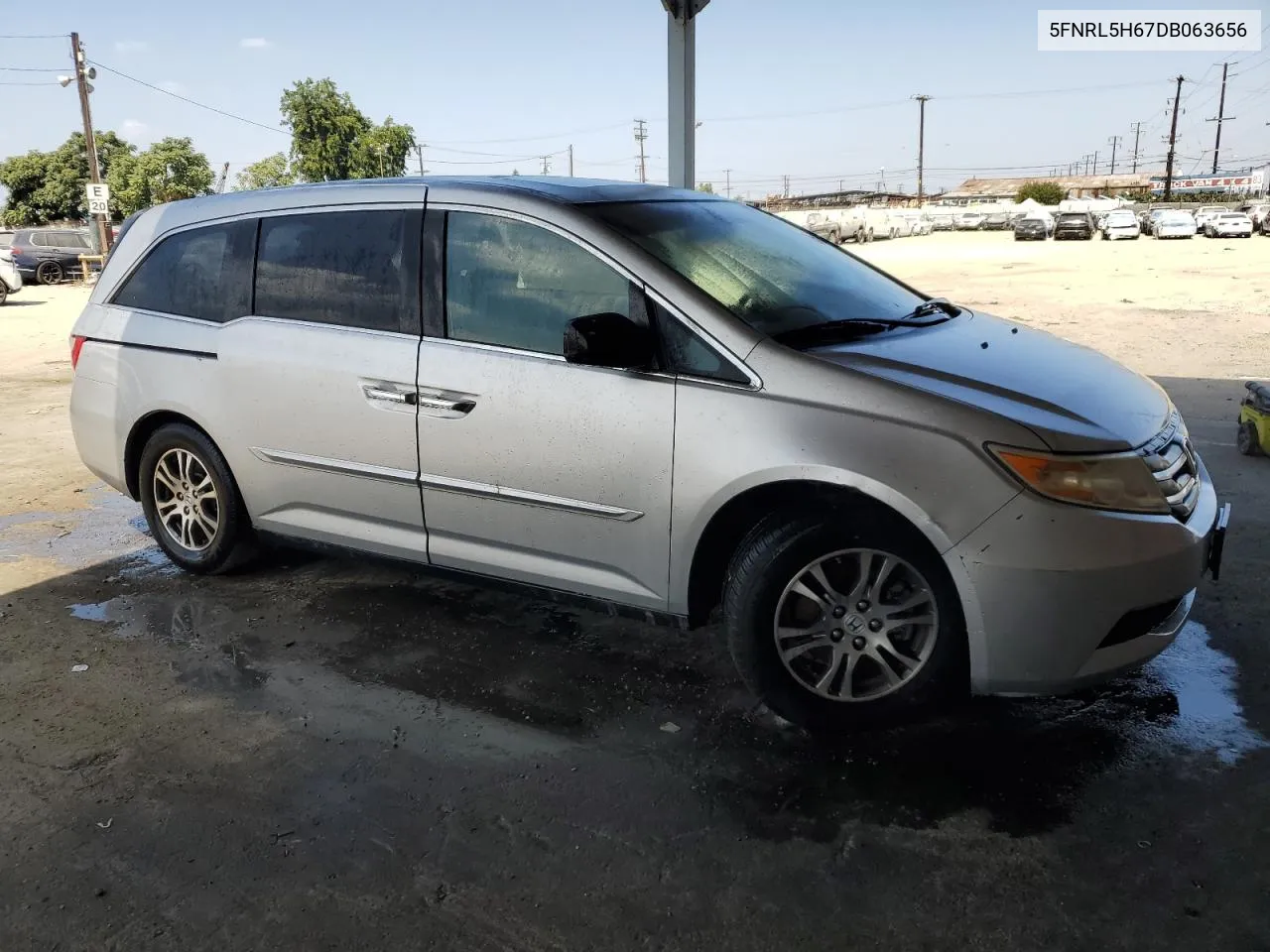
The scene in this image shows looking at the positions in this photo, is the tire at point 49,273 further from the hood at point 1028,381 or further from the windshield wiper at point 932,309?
the hood at point 1028,381

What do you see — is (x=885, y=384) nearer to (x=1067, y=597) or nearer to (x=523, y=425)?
(x=1067, y=597)

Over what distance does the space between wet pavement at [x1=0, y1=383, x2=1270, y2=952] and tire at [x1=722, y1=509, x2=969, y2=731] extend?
161 mm

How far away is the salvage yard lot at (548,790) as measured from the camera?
2361 mm

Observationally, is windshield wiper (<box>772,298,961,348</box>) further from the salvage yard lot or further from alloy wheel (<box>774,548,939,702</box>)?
the salvage yard lot

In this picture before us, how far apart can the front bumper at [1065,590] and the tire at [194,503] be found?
124 inches

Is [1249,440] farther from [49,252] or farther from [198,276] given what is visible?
[49,252]

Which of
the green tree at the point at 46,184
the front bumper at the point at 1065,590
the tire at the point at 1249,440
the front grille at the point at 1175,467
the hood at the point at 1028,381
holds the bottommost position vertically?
the tire at the point at 1249,440

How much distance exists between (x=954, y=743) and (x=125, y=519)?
4811 millimetres

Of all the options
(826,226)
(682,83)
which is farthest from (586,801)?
(826,226)

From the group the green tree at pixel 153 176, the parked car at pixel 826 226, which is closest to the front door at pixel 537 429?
the parked car at pixel 826 226

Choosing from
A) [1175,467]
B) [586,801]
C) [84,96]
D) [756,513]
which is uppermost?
[84,96]

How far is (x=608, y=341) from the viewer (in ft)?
10.3

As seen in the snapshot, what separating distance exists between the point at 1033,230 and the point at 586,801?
47607mm

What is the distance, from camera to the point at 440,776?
3.00m
